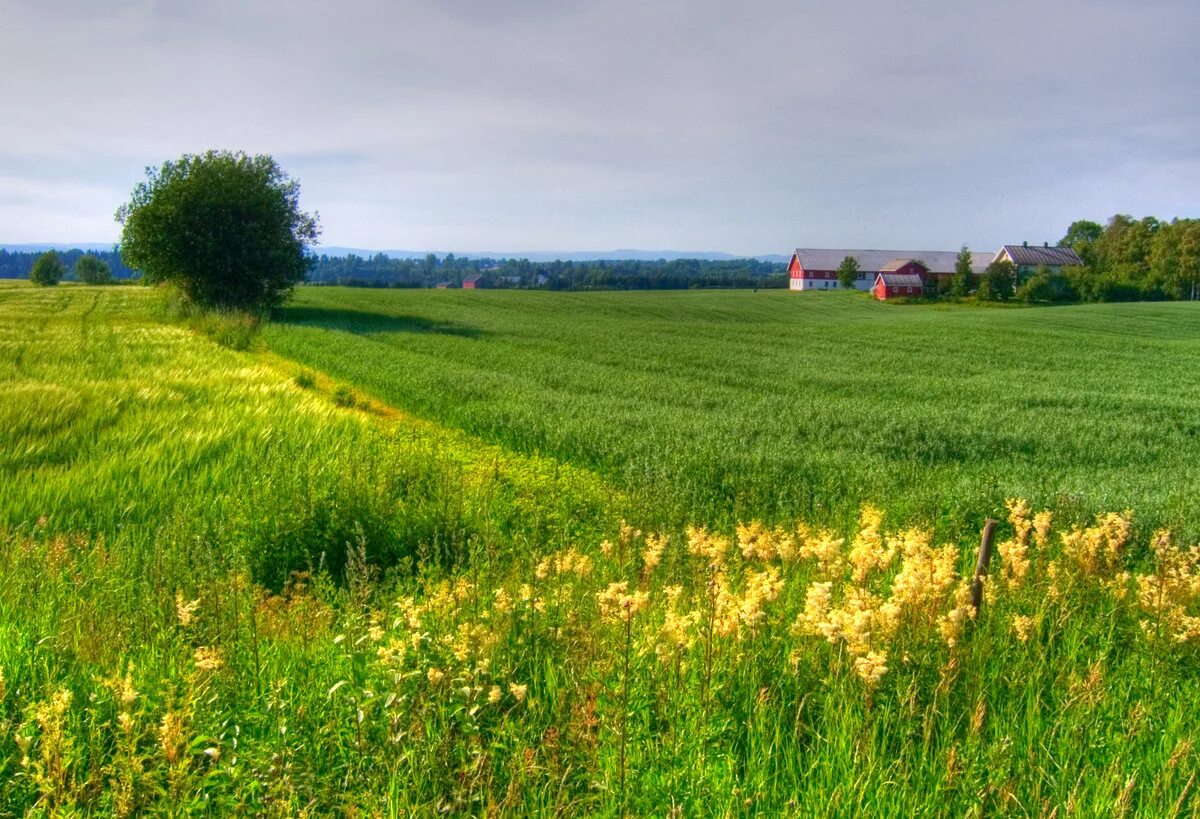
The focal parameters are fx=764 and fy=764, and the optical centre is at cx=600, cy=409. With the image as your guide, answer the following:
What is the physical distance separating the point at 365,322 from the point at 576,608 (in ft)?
134

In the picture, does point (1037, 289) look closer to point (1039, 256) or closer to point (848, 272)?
point (848, 272)

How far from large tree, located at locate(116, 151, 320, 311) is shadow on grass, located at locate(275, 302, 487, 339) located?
268 cm

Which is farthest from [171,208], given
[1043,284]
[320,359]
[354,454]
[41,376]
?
[1043,284]

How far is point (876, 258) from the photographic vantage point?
415 feet

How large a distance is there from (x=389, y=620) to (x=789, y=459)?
7.25m

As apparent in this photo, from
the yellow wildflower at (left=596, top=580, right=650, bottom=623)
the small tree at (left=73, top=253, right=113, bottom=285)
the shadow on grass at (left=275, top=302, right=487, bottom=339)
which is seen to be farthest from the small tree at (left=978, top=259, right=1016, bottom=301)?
the small tree at (left=73, top=253, right=113, bottom=285)

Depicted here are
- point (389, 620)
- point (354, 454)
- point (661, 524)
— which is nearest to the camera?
point (389, 620)

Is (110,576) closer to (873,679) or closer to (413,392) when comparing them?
(873,679)

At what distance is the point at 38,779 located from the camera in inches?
116

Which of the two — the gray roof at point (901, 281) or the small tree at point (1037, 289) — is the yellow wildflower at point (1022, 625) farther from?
the gray roof at point (901, 281)

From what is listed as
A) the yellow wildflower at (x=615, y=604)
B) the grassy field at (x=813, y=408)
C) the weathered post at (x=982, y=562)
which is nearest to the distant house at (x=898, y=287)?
the grassy field at (x=813, y=408)

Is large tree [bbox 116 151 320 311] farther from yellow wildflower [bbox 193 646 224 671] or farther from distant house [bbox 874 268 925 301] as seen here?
distant house [bbox 874 268 925 301]

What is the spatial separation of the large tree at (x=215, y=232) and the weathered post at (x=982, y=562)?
43873 mm

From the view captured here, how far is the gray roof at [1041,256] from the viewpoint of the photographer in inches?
4695
